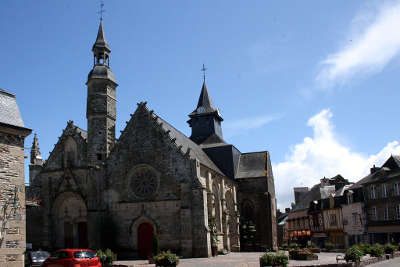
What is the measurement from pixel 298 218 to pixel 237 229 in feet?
71.1

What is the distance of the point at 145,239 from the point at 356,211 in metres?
23.0

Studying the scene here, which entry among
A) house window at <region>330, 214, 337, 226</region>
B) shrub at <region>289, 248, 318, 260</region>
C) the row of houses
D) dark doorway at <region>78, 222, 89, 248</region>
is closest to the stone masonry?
dark doorway at <region>78, 222, 89, 248</region>

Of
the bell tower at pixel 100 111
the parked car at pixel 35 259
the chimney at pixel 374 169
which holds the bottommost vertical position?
the parked car at pixel 35 259

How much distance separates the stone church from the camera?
29438 millimetres

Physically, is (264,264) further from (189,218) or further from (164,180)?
(164,180)

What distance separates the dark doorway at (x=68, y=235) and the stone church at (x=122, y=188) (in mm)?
76

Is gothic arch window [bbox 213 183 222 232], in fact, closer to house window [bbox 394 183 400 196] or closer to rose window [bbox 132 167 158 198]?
rose window [bbox 132 167 158 198]

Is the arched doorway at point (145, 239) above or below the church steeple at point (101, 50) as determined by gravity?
below

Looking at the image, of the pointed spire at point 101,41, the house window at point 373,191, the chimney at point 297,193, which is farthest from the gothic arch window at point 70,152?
the chimney at point 297,193

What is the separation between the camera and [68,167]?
107 feet

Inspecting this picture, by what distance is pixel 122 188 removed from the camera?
103ft

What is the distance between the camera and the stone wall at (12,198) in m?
16.5

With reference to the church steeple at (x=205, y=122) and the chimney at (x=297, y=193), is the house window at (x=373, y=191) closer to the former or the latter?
the church steeple at (x=205, y=122)

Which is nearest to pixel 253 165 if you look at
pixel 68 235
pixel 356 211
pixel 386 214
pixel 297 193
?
pixel 356 211
